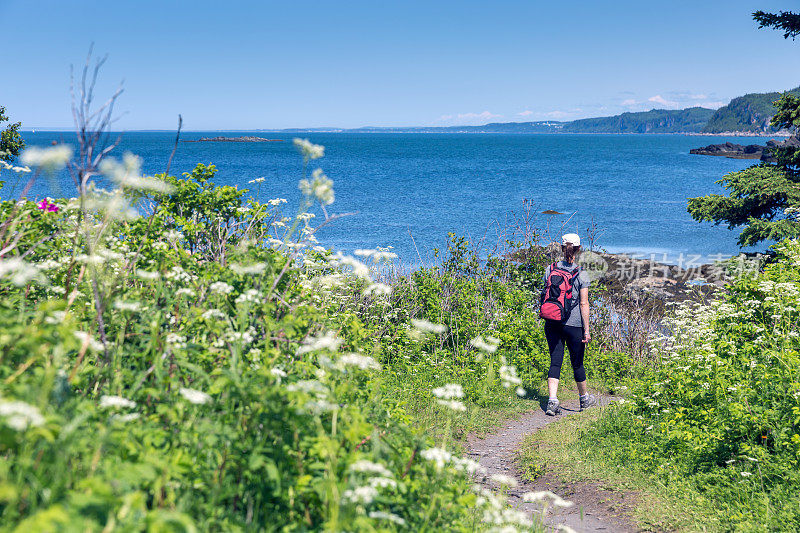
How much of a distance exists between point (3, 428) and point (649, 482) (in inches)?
193

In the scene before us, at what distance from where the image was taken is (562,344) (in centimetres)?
729

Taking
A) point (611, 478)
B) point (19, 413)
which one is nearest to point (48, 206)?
point (19, 413)

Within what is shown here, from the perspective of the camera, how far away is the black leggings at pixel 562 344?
23.2 feet

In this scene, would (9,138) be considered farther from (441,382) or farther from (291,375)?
(291,375)

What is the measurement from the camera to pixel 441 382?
727 cm

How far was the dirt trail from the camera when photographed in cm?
436

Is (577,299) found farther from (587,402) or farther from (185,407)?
(185,407)

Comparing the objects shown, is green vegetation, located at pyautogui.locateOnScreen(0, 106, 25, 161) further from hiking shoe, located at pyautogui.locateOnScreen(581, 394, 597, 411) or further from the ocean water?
hiking shoe, located at pyautogui.locateOnScreen(581, 394, 597, 411)

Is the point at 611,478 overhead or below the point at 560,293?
below

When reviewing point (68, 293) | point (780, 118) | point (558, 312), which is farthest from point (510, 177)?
point (68, 293)

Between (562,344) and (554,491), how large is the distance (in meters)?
2.66

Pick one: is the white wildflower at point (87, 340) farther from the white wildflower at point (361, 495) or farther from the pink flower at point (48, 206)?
the pink flower at point (48, 206)

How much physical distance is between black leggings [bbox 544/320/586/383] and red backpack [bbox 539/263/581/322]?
0.19 meters

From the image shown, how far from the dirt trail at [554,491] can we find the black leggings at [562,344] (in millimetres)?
902
